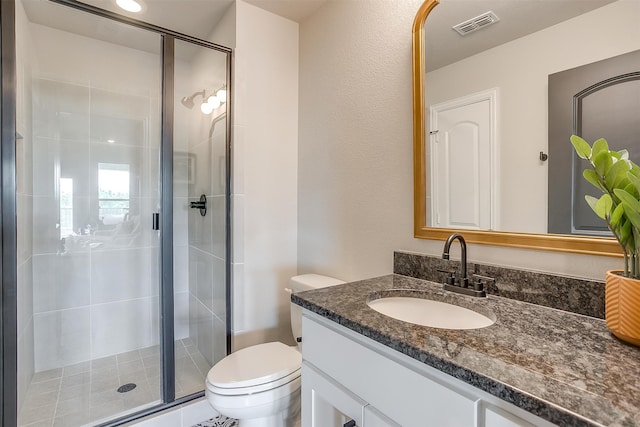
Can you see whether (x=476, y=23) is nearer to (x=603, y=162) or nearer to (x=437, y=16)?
(x=437, y=16)

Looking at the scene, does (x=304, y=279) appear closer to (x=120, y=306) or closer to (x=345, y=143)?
(x=345, y=143)

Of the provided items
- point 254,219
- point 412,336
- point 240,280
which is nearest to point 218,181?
point 254,219

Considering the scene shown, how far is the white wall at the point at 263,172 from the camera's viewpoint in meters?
1.85

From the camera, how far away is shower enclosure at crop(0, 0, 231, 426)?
5.76 ft

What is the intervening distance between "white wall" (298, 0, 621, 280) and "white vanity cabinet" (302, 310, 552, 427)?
1.98 feet

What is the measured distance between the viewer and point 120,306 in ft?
7.72

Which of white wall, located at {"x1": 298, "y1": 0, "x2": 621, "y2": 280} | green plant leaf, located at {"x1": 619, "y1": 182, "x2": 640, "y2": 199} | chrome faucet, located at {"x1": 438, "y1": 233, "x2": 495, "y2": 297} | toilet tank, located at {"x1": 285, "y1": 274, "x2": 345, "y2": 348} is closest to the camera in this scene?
green plant leaf, located at {"x1": 619, "y1": 182, "x2": 640, "y2": 199}

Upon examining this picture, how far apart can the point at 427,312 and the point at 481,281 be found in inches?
8.6

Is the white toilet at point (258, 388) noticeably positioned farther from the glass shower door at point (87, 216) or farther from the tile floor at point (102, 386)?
the glass shower door at point (87, 216)

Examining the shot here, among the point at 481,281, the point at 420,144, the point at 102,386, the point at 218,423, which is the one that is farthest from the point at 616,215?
the point at 102,386

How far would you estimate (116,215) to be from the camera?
2324mm

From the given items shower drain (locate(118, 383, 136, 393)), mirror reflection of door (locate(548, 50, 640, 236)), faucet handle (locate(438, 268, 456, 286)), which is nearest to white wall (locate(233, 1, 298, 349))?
shower drain (locate(118, 383, 136, 393))

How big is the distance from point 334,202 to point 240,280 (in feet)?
2.46

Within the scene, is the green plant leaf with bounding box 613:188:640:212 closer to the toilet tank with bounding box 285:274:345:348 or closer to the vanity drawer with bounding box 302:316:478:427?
the vanity drawer with bounding box 302:316:478:427
